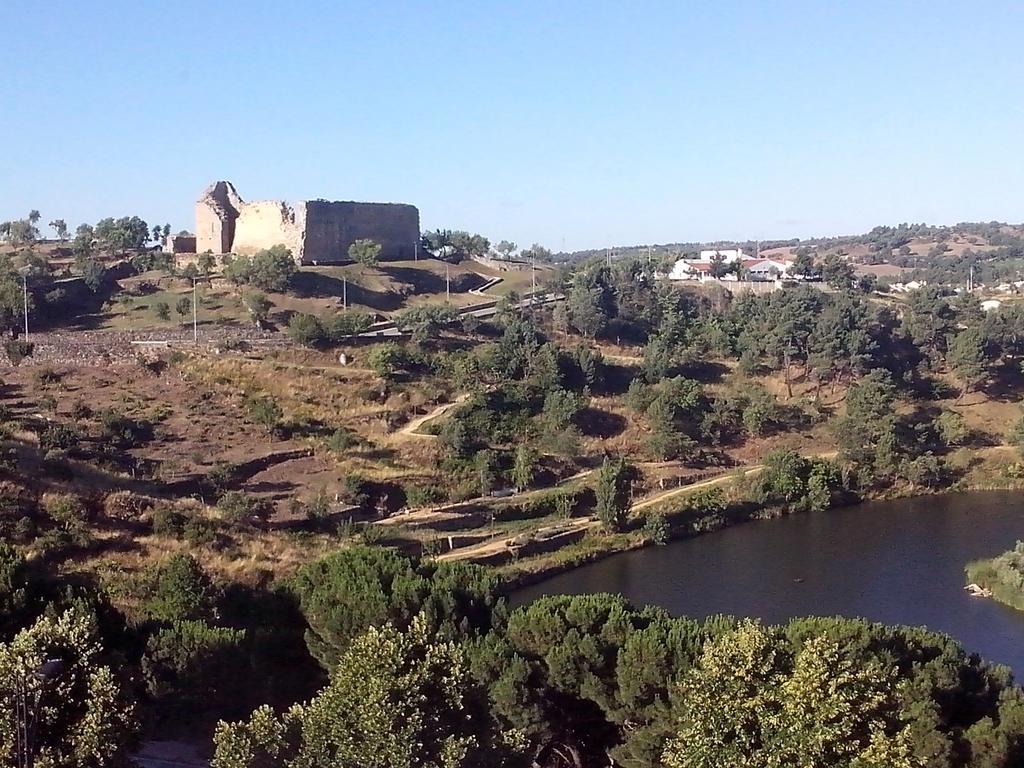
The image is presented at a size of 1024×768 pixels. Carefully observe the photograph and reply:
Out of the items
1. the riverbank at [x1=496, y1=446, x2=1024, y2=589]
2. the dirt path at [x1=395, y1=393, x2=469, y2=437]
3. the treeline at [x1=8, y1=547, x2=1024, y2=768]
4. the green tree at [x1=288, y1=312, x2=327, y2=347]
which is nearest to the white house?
the riverbank at [x1=496, y1=446, x2=1024, y2=589]

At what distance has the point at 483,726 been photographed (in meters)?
10.1

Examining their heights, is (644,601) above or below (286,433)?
below

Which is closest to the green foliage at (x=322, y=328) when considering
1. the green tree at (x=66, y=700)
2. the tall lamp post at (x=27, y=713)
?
the green tree at (x=66, y=700)

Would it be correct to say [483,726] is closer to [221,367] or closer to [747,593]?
[747,593]

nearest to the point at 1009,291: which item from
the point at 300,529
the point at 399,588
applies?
the point at 300,529

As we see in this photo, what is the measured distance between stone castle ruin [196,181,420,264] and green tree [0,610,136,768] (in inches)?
1224

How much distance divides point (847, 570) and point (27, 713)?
19104mm

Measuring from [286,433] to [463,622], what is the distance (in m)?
15.4

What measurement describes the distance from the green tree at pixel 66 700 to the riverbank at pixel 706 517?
41.2 ft

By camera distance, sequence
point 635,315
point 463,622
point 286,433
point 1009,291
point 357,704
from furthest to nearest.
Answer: point 1009,291
point 635,315
point 286,433
point 463,622
point 357,704

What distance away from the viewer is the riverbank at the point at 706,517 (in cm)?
2355

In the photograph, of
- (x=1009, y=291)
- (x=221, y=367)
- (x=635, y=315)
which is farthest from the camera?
(x=1009, y=291)

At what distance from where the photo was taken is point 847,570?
76.8 feet

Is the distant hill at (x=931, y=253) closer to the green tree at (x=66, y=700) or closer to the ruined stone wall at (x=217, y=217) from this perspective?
the ruined stone wall at (x=217, y=217)
